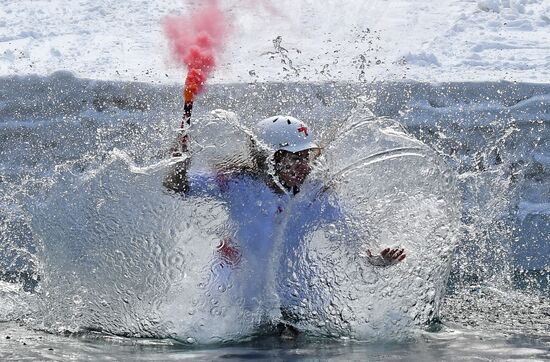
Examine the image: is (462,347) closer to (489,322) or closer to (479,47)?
(489,322)

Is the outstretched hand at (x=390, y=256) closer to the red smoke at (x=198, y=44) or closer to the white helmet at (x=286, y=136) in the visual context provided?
the white helmet at (x=286, y=136)

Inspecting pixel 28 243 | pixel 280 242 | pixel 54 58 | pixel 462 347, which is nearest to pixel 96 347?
pixel 280 242

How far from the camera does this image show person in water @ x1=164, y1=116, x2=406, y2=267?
265 inches

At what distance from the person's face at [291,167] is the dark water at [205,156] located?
425 mm

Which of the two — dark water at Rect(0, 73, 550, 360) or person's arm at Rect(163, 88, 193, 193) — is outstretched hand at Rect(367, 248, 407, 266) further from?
person's arm at Rect(163, 88, 193, 193)

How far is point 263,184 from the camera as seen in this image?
6844 mm

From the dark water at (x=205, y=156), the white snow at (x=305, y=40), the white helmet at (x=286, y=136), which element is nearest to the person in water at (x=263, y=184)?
the white helmet at (x=286, y=136)

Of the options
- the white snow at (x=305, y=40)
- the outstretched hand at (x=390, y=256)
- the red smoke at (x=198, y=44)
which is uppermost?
the white snow at (x=305, y=40)

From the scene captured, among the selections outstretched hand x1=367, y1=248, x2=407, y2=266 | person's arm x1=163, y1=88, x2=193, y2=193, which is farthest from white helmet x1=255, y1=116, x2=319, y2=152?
outstretched hand x1=367, y1=248, x2=407, y2=266

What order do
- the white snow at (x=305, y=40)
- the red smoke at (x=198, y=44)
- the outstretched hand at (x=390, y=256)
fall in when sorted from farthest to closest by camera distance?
1. the white snow at (x=305, y=40)
2. the red smoke at (x=198, y=44)
3. the outstretched hand at (x=390, y=256)

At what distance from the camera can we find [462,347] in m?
6.07

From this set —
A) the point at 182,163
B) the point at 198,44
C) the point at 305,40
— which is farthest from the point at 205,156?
the point at 305,40

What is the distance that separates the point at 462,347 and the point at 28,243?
13.6 feet

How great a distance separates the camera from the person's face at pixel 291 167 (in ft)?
22.4
